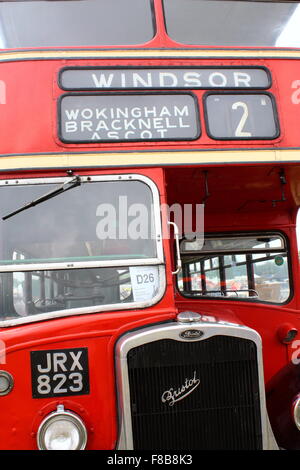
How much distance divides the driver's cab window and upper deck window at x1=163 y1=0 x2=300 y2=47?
1.80 m

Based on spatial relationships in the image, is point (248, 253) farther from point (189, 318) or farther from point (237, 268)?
point (189, 318)

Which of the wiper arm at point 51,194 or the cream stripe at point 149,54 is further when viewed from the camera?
the cream stripe at point 149,54

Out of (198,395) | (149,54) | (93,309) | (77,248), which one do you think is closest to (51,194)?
(77,248)

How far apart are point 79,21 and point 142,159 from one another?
50.0 inches

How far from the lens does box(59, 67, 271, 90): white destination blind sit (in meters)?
3.08

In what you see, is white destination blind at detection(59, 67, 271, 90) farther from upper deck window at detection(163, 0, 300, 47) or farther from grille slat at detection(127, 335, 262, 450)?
grille slat at detection(127, 335, 262, 450)

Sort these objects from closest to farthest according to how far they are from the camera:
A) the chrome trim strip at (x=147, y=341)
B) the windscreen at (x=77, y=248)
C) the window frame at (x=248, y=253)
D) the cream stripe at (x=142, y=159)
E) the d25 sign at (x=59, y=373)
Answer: the chrome trim strip at (x=147, y=341)
the d25 sign at (x=59, y=373)
the windscreen at (x=77, y=248)
the cream stripe at (x=142, y=159)
the window frame at (x=248, y=253)

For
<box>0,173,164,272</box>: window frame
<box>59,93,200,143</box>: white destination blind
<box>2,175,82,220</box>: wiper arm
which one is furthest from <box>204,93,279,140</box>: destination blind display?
<box>2,175,82,220</box>: wiper arm

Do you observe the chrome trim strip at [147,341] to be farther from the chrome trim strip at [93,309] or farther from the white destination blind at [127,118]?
the white destination blind at [127,118]

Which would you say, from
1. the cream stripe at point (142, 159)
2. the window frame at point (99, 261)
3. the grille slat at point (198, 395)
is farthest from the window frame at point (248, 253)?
the grille slat at point (198, 395)

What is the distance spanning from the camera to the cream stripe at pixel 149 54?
121 inches

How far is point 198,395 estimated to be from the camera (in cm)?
264

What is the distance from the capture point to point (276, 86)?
328cm

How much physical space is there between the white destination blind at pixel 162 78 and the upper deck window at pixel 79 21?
36 centimetres
